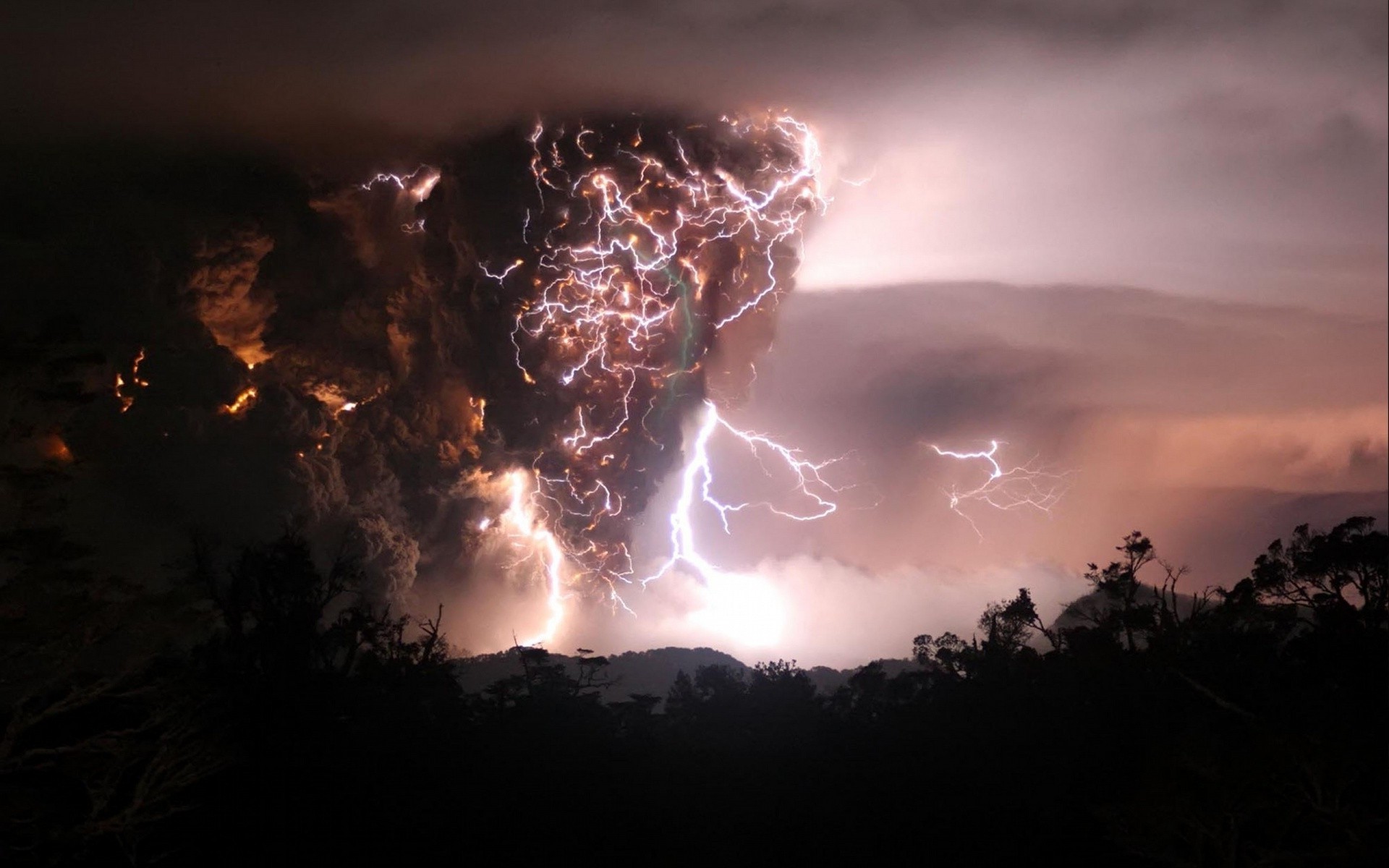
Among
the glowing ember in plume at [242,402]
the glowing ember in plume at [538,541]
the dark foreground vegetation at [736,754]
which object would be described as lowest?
the dark foreground vegetation at [736,754]

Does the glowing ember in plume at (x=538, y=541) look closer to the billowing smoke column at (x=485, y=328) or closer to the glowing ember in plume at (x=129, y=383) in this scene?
the billowing smoke column at (x=485, y=328)

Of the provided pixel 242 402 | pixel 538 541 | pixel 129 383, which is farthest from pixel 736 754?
pixel 129 383

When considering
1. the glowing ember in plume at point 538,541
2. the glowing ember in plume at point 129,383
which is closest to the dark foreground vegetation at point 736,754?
the glowing ember in plume at point 129,383

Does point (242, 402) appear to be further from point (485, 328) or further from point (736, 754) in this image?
point (736, 754)

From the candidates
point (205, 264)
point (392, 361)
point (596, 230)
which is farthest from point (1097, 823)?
A: point (205, 264)

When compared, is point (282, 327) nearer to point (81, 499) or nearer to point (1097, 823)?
point (81, 499)

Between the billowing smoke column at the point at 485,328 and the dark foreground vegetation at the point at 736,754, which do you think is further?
the billowing smoke column at the point at 485,328

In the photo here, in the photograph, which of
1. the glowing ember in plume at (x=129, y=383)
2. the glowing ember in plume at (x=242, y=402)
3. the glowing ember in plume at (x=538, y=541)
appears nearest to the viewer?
the glowing ember in plume at (x=129, y=383)

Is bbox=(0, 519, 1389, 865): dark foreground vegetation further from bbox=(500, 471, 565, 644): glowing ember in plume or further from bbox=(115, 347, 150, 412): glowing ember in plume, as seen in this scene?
bbox=(500, 471, 565, 644): glowing ember in plume

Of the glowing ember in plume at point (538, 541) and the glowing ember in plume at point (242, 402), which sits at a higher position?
the glowing ember in plume at point (242, 402)
